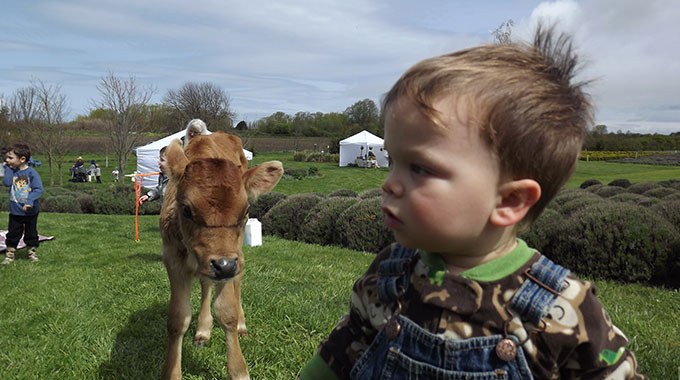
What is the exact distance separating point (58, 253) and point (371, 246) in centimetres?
629

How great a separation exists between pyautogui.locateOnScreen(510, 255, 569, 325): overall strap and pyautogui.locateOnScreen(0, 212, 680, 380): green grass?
265 cm

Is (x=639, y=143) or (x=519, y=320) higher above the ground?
(x=639, y=143)

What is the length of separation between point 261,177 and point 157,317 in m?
2.38

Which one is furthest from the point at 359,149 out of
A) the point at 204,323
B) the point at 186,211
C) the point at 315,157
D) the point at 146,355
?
the point at 186,211

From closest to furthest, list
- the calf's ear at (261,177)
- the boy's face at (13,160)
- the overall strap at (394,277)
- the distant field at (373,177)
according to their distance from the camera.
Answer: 1. the overall strap at (394,277)
2. the calf's ear at (261,177)
3. the boy's face at (13,160)
4. the distant field at (373,177)

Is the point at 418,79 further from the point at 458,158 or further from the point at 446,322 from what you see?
the point at 446,322

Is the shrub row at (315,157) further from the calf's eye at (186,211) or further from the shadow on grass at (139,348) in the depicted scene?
the calf's eye at (186,211)

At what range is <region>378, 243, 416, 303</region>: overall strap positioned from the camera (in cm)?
150

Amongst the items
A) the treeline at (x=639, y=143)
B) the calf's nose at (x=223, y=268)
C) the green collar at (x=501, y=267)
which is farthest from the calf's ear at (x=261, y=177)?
the treeline at (x=639, y=143)

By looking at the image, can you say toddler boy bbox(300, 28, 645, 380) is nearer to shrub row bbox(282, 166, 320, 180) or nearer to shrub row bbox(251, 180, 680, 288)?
shrub row bbox(251, 180, 680, 288)

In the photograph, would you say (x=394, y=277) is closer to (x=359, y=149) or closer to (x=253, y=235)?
(x=253, y=235)

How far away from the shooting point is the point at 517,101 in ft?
4.24

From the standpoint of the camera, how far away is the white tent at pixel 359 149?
160ft

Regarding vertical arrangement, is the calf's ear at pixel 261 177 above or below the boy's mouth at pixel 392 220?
below
